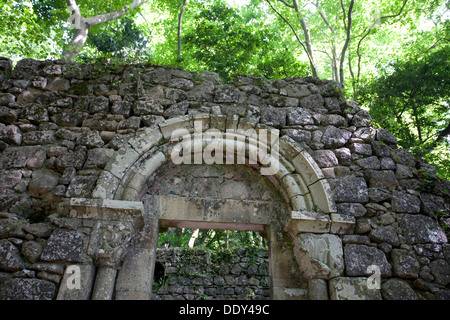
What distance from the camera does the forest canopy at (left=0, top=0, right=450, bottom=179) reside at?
5957mm

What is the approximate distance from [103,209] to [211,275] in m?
4.81

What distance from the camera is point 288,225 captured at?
3.19 meters

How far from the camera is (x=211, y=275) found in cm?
A: 698

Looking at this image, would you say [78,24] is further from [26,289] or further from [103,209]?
[26,289]

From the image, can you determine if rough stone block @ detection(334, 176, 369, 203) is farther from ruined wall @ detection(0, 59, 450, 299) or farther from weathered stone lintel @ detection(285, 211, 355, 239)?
weathered stone lintel @ detection(285, 211, 355, 239)

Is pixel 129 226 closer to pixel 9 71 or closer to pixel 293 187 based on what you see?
pixel 293 187

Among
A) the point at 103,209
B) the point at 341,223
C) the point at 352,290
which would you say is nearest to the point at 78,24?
the point at 103,209

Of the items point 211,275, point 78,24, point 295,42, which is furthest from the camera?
point 295,42

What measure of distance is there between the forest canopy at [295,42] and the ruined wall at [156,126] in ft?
1.86

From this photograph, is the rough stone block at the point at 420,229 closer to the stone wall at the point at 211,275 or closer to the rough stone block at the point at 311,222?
the rough stone block at the point at 311,222

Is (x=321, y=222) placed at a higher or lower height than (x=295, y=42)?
lower

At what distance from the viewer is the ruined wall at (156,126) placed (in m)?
2.74
